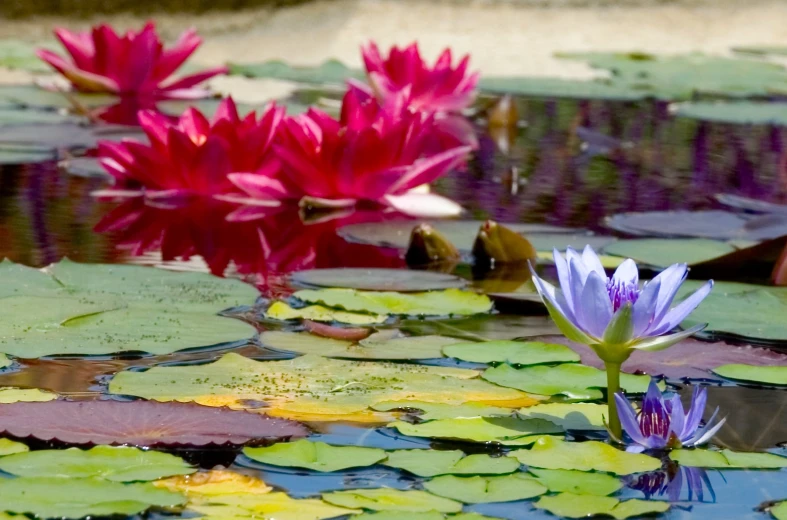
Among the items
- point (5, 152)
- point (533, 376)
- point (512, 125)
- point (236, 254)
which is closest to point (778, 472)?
point (533, 376)

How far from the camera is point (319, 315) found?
5.44 ft

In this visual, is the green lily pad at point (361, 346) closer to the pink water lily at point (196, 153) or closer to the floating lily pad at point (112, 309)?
the floating lily pad at point (112, 309)

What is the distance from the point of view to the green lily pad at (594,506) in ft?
3.47

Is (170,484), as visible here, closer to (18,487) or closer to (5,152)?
(18,487)

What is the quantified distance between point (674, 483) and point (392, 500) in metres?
0.25

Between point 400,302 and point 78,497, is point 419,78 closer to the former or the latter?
point 400,302

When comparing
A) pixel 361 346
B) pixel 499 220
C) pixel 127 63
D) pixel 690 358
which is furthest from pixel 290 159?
pixel 127 63

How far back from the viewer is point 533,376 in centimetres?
143

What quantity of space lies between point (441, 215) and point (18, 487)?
4.76 ft

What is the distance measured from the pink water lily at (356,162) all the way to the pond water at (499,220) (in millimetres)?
58

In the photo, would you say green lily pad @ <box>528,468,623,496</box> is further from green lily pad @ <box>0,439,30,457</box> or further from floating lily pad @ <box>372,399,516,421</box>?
green lily pad @ <box>0,439,30,457</box>

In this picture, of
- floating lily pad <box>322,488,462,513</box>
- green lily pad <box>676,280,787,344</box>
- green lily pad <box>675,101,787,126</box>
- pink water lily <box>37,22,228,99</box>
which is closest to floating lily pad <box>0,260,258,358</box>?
floating lily pad <box>322,488,462,513</box>

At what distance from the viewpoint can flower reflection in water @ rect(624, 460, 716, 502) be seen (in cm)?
112

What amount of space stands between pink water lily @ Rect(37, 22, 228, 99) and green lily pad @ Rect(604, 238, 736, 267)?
5.69 ft
